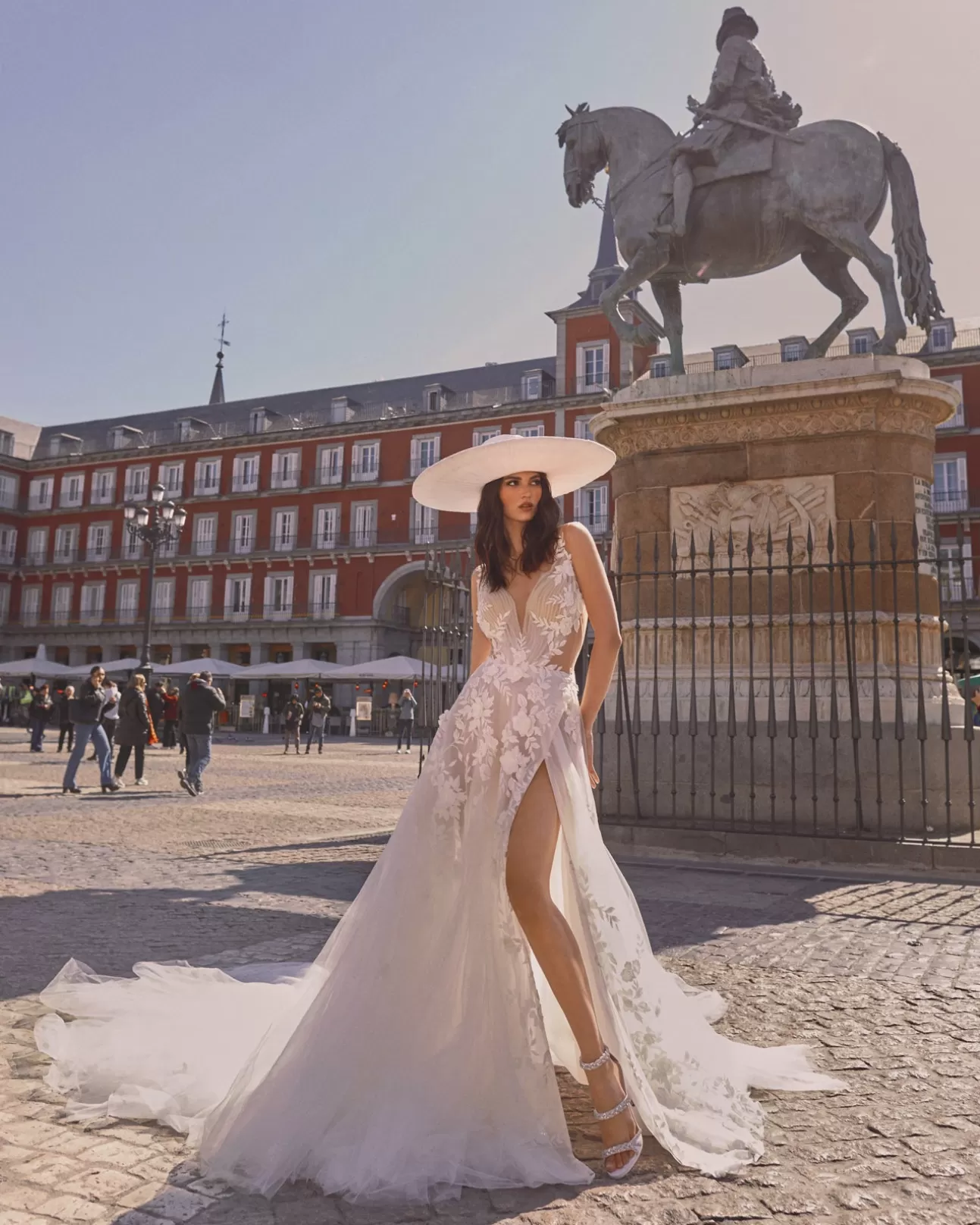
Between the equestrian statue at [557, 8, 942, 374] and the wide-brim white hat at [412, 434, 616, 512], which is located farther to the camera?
the equestrian statue at [557, 8, 942, 374]

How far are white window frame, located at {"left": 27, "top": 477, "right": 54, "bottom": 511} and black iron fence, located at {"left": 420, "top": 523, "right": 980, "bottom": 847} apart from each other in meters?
47.2

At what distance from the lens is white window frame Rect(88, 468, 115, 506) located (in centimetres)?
4844

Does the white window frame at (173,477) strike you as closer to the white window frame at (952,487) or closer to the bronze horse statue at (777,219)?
the white window frame at (952,487)

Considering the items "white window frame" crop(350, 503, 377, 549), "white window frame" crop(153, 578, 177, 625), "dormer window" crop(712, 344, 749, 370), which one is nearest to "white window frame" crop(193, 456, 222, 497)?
"white window frame" crop(153, 578, 177, 625)

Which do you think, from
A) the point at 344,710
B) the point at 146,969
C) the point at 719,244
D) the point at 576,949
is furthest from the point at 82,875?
the point at 344,710

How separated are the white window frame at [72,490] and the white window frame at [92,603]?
4.36m

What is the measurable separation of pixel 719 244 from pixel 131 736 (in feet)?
31.1

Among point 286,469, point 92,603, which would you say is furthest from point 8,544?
point 286,469

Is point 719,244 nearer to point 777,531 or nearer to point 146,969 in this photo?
point 777,531

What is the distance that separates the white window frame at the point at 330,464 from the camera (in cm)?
4353

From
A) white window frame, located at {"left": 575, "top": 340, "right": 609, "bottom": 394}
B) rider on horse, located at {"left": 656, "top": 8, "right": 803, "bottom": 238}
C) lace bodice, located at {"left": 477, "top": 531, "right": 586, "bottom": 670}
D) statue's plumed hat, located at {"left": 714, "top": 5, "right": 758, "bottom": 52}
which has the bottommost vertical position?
lace bodice, located at {"left": 477, "top": 531, "right": 586, "bottom": 670}

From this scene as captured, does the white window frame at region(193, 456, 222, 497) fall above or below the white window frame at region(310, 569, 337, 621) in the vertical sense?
above

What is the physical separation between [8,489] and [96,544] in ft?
19.6

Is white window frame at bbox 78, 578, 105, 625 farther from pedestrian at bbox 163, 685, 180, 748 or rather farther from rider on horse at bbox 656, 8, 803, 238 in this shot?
rider on horse at bbox 656, 8, 803, 238
